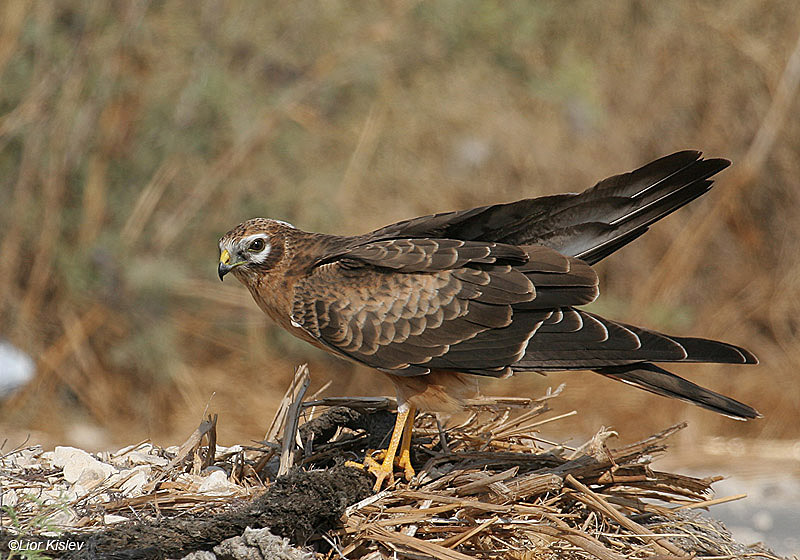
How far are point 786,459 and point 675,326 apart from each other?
1.58m

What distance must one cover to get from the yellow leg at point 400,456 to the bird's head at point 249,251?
798 millimetres

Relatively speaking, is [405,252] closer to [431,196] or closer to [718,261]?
[431,196]

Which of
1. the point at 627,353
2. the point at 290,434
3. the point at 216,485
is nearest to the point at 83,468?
the point at 216,485

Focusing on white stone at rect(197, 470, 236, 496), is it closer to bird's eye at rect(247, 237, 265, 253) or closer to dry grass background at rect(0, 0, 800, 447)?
bird's eye at rect(247, 237, 265, 253)

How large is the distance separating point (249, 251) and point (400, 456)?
38.9 inches

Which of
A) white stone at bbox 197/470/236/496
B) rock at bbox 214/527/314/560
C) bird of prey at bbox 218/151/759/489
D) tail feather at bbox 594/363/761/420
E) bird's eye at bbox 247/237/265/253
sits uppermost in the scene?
bird's eye at bbox 247/237/265/253

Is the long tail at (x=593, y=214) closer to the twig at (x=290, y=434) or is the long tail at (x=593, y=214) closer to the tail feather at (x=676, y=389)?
the tail feather at (x=676, y=389)

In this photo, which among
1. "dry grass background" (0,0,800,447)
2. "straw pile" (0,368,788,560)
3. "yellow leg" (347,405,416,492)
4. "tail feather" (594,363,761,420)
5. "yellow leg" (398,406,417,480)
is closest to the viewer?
"straw pile" (0,368,788,560)

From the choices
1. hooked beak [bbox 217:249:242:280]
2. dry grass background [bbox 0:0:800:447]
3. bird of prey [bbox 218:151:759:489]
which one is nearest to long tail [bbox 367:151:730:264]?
bird of prey [bbox 218:151:759:489]

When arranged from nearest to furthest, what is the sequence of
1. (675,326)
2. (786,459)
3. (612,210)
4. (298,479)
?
(298,479) → (612,210) → (786,459) → (675,326)

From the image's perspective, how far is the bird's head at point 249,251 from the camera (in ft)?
11.5

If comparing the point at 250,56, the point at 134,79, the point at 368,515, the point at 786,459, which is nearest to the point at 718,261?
the point at 786,459

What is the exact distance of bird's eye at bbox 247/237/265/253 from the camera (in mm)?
3498

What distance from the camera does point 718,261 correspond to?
791 cm
